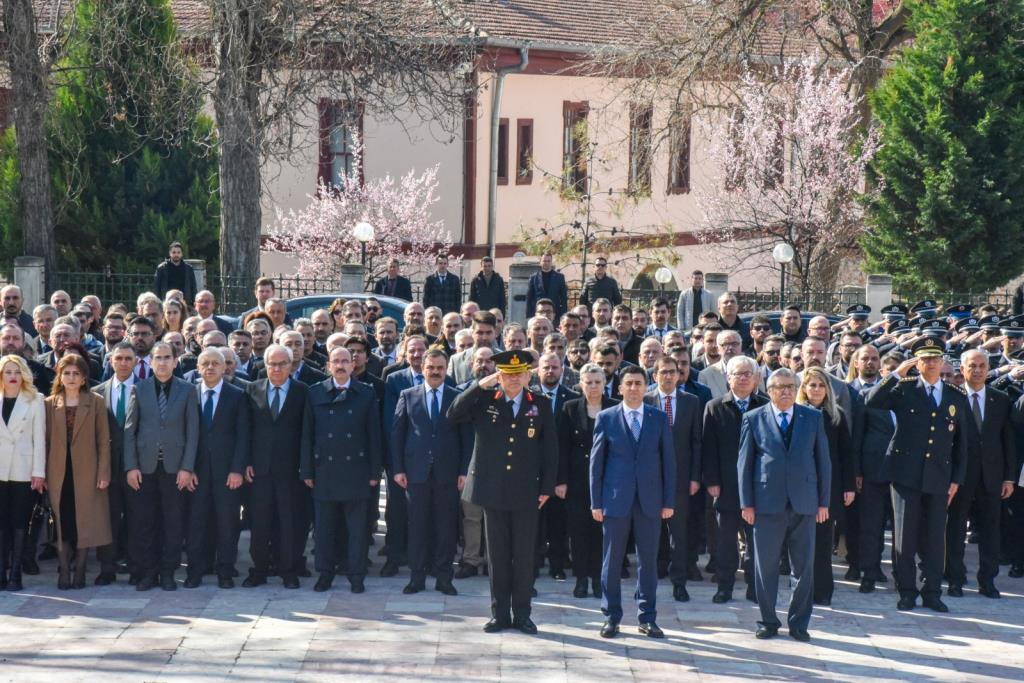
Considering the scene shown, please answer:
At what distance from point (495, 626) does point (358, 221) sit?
2367 centimetres

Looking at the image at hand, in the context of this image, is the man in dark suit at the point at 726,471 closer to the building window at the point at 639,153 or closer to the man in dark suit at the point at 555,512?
the man in dark suit at the point at 555,512

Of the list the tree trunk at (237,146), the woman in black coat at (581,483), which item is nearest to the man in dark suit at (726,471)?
the woman in black coat at (581,483)

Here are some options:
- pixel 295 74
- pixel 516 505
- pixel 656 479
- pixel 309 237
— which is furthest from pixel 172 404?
pixel 309 237

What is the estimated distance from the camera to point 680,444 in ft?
38.9

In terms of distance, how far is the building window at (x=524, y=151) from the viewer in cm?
3666

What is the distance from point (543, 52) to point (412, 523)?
25533 millimetres

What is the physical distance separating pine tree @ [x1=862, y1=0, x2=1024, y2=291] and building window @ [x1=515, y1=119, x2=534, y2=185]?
32.5ft

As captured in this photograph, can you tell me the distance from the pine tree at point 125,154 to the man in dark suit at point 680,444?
15.4m

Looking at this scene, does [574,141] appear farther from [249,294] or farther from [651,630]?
[651,630]

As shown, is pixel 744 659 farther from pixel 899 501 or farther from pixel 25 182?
pixel 25 182

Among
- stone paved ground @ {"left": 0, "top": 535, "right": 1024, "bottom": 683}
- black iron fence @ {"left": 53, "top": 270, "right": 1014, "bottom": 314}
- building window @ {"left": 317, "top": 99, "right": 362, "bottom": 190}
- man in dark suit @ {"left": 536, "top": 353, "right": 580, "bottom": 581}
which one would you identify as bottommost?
stone paved ground @ {"left": 0, "top": 535, "right": 1024, "bottom": 683}

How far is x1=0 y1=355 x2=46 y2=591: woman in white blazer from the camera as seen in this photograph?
11.8 meters

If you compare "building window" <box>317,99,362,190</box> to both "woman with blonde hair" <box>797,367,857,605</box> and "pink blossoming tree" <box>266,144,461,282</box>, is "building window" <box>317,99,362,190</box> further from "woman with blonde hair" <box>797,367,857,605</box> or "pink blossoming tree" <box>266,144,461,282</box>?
"woman with blonde hair" <box>797,367,857,605</box>

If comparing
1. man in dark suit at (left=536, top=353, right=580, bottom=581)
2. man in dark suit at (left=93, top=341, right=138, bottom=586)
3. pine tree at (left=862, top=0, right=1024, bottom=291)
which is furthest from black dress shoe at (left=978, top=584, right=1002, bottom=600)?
pine tree at (left=862, top=0, right=1024, bottom=291)
